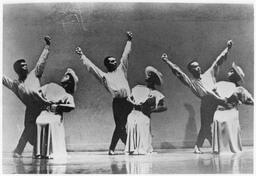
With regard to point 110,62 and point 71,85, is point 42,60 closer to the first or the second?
point 71,85

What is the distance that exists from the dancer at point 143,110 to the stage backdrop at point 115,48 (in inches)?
2.8

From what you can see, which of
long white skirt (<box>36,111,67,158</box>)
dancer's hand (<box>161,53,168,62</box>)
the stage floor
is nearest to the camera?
the stage floor

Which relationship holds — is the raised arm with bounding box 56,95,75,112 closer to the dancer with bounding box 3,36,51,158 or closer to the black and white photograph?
the black and white photograph

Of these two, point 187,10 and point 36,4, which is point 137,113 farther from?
point 36,4

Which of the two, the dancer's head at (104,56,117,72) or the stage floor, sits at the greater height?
the dancer's head at (104,56,117,72)

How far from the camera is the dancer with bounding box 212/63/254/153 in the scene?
16.3 feet

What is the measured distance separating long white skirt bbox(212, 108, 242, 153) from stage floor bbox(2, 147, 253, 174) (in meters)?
0.09

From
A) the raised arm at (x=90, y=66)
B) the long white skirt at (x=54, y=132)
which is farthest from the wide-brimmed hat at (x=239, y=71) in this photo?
the long white skirt at (x=54, y=132)

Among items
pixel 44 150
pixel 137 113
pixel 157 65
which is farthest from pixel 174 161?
pixel 44 150

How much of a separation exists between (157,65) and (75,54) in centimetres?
91

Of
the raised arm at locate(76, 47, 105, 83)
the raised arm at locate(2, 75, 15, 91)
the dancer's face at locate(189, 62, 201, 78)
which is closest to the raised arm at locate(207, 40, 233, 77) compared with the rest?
the dancer's face at locate(189, 62, 201, 78)

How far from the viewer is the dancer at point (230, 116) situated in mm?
4973

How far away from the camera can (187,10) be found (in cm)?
499

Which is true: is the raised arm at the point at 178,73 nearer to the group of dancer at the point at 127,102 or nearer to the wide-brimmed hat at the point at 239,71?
the group of dancer at the point at 127,102
